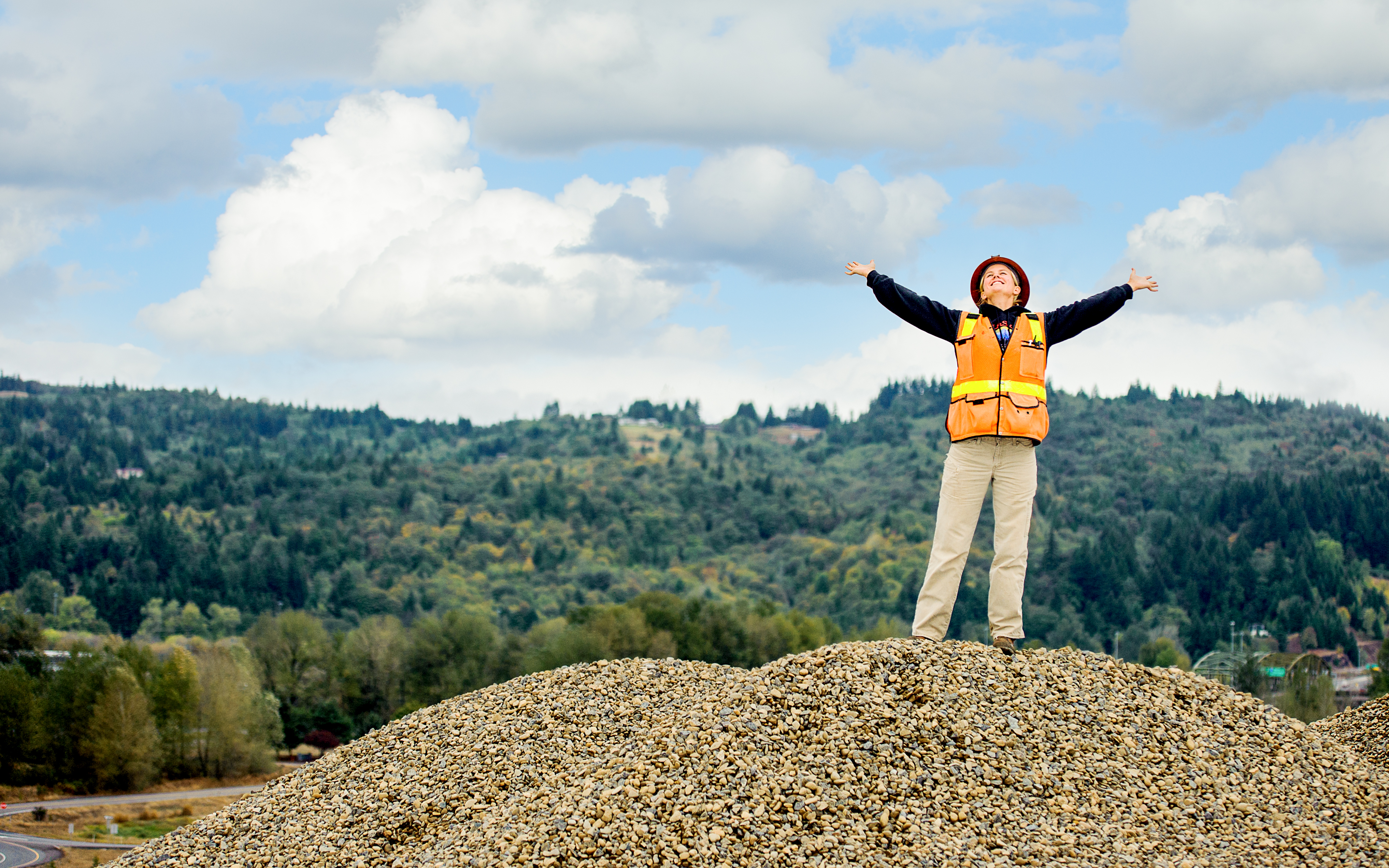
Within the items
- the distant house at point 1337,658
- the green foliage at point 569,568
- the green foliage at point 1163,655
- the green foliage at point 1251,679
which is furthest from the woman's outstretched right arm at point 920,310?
the distant house at point 1337,658

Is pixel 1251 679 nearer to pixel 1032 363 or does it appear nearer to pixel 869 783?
pixel 1032 363

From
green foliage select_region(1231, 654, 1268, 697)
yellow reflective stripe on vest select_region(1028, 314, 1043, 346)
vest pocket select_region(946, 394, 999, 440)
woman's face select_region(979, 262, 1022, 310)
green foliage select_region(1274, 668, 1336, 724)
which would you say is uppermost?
woman's face select_region(979, 262, 1022, 310)

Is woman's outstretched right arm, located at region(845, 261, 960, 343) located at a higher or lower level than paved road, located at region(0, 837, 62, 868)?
higher

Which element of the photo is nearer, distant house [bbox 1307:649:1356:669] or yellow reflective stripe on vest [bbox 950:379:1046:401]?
yellow reflective stripe on vest [bbox 950:379:1046:401]

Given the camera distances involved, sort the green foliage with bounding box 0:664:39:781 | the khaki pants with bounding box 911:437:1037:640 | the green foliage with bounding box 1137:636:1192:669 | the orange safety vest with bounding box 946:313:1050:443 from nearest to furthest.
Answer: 1. the orange safety vest with bounding box 946:313:1050:443
2. the khaki pants with bounding box 911:437:1037:640
3. the green foliage with bounding box 0:664:39:781
4. the green foliage with bounding box 1137:636:1192:669

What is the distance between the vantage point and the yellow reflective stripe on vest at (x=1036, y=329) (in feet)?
34.7

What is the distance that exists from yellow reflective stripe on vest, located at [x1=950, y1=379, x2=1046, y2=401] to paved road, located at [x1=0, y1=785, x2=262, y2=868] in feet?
37.2

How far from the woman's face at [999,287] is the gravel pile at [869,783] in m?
3.13

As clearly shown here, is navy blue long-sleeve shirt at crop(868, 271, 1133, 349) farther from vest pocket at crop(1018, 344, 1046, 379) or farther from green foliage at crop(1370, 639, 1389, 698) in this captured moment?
green foliage at crop(1370, 639, 1389, 698)

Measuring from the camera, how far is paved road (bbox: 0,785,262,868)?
27.1 m

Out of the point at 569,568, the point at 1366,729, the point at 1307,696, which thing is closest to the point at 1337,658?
the point at 1307,696

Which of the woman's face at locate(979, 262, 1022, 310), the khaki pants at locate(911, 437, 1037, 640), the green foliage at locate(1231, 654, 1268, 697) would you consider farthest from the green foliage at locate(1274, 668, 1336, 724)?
the woman's face at locate(979, 262, 1022, 310)

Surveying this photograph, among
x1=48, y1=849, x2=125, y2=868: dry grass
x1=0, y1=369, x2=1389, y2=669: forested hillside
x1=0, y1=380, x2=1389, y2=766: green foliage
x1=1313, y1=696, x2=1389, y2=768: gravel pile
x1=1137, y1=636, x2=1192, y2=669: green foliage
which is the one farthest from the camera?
x1=0, y1=369, x2=1389, y2=669: forested hillside

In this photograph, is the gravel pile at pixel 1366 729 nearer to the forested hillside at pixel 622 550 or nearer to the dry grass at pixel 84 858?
the dry grass at pixel 84 858
